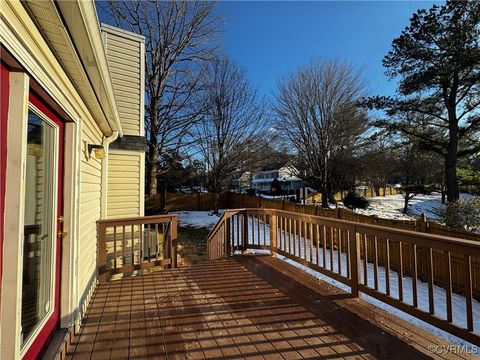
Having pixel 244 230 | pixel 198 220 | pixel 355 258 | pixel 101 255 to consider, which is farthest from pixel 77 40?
pixel 198 220

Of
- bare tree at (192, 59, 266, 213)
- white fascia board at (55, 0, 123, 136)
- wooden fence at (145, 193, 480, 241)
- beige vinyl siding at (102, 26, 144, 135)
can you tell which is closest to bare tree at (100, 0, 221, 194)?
bare tree at (192, 59, 266, 213)

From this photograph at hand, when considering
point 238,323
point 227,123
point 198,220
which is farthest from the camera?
point 227,123

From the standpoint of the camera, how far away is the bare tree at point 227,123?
14.4 metres

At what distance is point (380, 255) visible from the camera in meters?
6.84

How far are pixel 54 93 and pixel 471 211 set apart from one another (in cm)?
1000

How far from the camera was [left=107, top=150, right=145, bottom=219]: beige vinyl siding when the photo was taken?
574cm

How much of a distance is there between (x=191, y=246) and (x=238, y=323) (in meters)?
6.68

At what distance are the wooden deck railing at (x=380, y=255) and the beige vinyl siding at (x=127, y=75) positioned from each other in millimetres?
3183

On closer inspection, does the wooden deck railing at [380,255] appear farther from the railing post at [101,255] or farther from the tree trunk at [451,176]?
the tree trunk at [451,176]

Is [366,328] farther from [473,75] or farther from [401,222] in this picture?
[473,75]

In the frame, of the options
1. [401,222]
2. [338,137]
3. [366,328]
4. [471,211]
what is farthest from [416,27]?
[366,328]

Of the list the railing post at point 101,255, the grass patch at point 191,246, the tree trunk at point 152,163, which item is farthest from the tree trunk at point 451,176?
the railing post at point 101,255

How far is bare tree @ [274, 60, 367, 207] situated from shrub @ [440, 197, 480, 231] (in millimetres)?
6407

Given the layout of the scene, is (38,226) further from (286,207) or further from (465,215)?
(286,207)
